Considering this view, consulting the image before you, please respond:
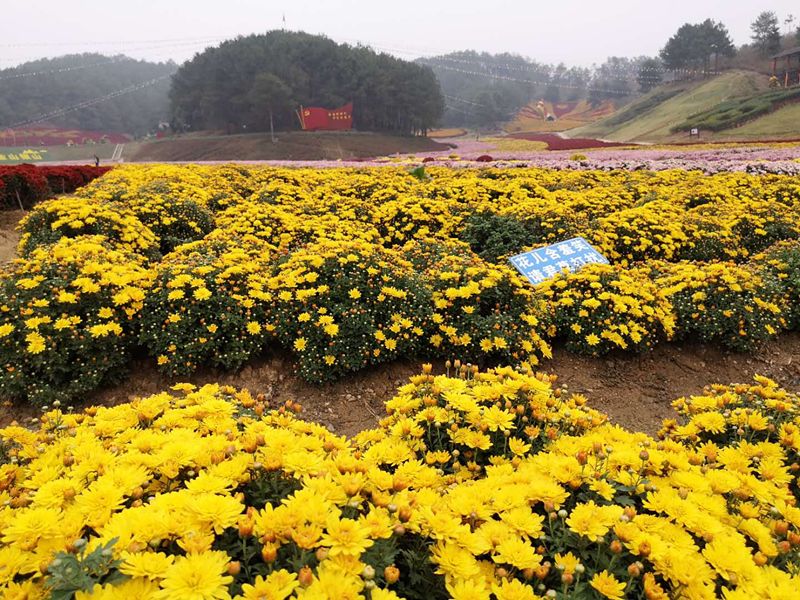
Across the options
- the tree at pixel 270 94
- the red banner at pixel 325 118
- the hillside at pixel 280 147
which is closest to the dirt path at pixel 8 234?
the hillside at pixel 280 147

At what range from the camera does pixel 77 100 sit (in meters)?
80.9

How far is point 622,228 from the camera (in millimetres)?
6867

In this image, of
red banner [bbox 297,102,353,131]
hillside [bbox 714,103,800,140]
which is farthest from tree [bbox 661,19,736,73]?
red banner [bbox 297,102,353,131]

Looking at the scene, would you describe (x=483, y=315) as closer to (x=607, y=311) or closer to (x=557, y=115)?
(x=607, y=311)

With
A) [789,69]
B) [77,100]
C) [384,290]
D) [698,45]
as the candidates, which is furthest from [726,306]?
[77,100]

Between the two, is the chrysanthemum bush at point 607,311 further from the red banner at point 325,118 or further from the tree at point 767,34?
the tree at point 767,34

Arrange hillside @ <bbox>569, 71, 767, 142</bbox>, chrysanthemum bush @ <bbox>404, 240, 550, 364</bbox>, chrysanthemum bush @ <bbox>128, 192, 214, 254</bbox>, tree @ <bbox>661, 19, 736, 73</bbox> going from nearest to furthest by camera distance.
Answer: chrysanthemum bush @ <bbox>404, 240, 550, 364</bbox> → chrysanthemum bush @ <bbox>128, 192, 214, 254</bbox> → hillside @ <bbox>569, 71, 767, 142</bbox> → tree @ <bbox>661, 19, 736, 73</bbox>

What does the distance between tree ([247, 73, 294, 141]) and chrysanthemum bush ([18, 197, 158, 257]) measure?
1668 inches

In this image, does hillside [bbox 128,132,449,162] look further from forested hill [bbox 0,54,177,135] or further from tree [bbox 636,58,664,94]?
tree [bbox 636,58,664,94]

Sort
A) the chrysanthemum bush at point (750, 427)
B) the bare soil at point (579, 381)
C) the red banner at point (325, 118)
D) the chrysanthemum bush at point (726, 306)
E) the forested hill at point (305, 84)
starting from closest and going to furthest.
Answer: the chrysanthemum bush at point (750, 427) < the bare soil at point (579, 381) < the chrysanthemum bush at point (726, 306) < the red banner at point (325, 118) < the forested hill at point (305, 84)

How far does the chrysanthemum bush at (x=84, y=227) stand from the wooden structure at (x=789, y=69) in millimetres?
61661

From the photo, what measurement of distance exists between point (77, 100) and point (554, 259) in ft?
328

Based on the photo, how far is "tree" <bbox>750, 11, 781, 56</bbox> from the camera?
190 ft

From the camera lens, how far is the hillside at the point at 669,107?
4894cm
